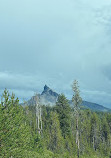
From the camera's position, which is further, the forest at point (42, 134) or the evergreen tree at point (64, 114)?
the evergreen tree at point (64, 114)

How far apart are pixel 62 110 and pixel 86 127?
34.9m

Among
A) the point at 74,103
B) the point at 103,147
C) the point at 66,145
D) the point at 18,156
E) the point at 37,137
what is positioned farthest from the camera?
the point at 103,147

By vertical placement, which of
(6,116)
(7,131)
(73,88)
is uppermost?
(73,88)

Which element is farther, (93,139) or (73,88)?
(93,139)

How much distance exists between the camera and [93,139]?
97688 mm

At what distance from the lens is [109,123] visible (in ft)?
362

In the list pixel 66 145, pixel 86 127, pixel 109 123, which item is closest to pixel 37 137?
pixel 66 145

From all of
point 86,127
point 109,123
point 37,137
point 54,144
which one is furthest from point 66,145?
point 109,123

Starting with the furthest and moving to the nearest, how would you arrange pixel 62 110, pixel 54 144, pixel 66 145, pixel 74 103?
pixel 62 110 < pixel 66 145 < pixel 54 144 < pixel 74 103

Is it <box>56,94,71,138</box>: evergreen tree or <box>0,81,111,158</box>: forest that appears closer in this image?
<box>0,81,111,158</box>: forest

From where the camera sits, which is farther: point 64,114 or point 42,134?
point 64,114

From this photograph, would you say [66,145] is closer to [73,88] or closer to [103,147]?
[73,88]

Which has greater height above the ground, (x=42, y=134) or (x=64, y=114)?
(x=64, y=114)

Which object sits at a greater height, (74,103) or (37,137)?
(74,103)
